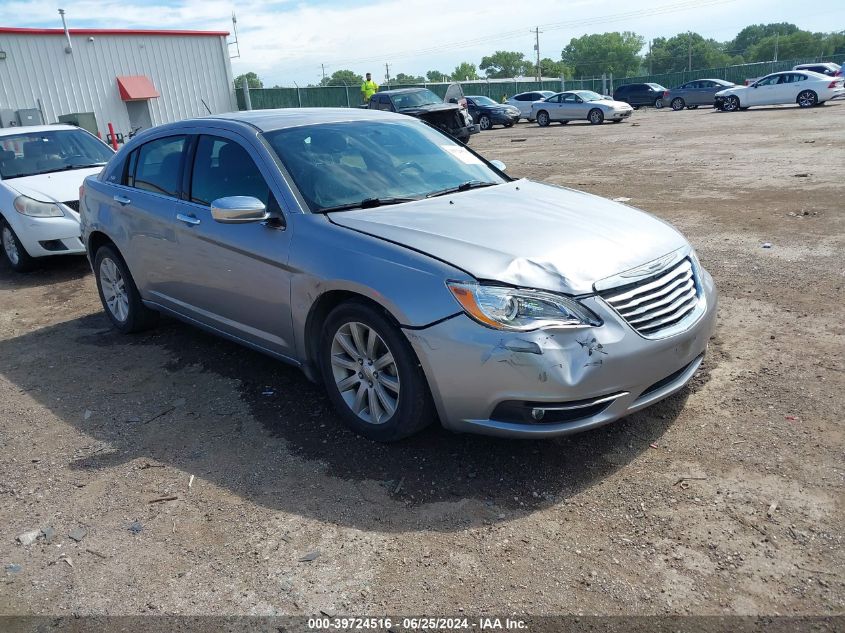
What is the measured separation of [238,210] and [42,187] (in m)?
5.55

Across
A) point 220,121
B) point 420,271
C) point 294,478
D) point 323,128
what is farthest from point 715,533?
point 220,121

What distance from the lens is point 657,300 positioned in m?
3.50

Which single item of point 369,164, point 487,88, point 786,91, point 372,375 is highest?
point 487,88

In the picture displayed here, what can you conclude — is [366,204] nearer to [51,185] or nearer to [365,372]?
[365,372]

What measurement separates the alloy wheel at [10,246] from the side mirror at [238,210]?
553 cm

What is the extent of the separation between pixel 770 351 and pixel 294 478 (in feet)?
10.5

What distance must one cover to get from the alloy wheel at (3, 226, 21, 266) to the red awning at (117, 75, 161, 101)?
21.5 meters

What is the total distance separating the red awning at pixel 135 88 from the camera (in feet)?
90.6

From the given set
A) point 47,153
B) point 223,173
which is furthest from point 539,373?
point 47,153

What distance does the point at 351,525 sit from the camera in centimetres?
319

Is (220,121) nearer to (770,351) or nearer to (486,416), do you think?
(486,416)

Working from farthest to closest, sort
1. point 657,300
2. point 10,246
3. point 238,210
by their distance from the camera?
point 10,246, point 238,210, point 657,300

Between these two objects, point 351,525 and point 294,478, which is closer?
point 351,525

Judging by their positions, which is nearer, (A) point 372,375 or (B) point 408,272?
(B) point 408,272
